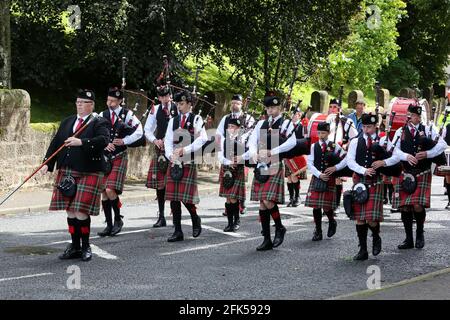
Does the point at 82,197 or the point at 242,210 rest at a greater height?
the point at 82,197

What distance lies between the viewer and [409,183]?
10586 mm

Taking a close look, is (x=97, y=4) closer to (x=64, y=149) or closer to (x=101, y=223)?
(x=101, y=223)

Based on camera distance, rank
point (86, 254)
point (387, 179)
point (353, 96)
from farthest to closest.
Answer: point (353, 96), point (387, 179), point (86, 254)

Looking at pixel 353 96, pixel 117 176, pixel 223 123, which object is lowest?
pixel 117 176

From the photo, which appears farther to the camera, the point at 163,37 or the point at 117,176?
the point at 163,37

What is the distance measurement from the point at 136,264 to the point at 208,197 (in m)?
6.88

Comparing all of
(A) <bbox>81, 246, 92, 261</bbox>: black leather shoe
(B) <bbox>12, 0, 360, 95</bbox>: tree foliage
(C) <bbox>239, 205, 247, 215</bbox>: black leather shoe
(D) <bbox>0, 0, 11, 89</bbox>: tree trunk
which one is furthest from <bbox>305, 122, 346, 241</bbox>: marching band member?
(D) <bbox>0, 0, 11, 89</bbox>: tree trunk

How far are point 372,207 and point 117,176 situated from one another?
344 centimetres

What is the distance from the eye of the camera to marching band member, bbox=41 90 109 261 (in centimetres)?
952

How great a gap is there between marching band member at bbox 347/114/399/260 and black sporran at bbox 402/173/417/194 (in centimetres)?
49

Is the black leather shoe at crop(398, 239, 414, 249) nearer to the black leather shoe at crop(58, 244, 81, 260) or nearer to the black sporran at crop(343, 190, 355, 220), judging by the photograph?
the black sporran at crop(343, 190, 355, 220)

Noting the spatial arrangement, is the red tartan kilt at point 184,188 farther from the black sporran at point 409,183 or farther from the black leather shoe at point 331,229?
the black sporran at point 409,183

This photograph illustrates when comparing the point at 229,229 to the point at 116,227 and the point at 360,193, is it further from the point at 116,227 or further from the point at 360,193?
the point at 360,193

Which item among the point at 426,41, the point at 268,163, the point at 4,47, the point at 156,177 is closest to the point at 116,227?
the point at 156,177
